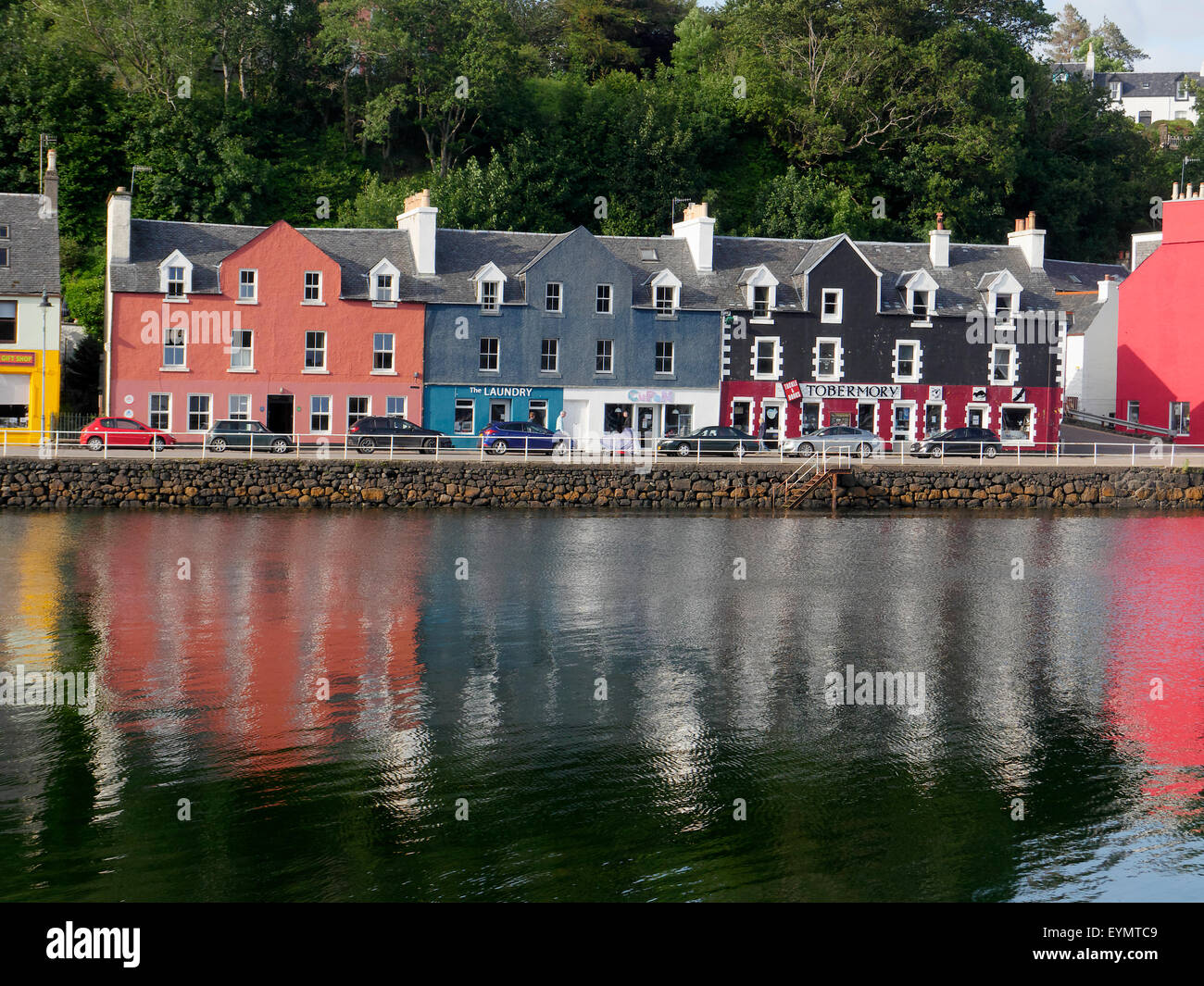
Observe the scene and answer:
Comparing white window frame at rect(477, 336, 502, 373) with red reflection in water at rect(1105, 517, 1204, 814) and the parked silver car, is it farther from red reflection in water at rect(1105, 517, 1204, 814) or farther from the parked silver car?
red reflection in water at rect(1105, 517, 1204, 814)

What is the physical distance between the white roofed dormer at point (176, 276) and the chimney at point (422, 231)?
9.34m

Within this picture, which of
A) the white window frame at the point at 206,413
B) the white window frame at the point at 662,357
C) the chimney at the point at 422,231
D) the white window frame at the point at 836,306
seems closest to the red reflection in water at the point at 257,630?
the white window frame at the point at 206,413

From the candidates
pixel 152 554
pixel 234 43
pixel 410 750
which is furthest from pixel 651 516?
pixel 234 43

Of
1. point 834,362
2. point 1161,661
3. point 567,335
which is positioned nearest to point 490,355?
point 567,335

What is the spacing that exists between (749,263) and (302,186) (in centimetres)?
2598

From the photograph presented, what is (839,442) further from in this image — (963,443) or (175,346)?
(175,346)

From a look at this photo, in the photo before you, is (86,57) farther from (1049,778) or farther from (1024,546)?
(1049,778)

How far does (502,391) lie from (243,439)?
12.1 meters

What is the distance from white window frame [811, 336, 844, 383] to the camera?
194 ft

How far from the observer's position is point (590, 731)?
18.9 meters

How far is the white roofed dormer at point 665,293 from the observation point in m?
57.7

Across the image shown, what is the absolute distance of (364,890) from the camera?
13.3 metres

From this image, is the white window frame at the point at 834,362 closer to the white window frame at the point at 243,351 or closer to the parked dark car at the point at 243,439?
the parked dark car at the point at 243,439
